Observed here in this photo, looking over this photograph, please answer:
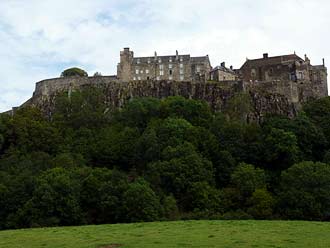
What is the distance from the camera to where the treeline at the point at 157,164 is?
5216cm

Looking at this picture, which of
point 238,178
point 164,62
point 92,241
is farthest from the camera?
point 164,62

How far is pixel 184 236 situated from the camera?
29.2 m

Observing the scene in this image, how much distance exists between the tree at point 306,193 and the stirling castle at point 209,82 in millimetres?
31701

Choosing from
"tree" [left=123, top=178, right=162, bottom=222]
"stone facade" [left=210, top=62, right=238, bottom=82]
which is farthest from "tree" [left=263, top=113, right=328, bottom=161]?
"tree" [left=123, top=178, right=162, bottom=222]

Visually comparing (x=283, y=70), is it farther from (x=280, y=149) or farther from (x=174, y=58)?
(x=280, y=149)

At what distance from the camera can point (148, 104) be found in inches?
3418

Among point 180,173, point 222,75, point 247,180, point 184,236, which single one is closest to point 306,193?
point 247,180

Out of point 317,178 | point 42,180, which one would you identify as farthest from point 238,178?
point 42,180

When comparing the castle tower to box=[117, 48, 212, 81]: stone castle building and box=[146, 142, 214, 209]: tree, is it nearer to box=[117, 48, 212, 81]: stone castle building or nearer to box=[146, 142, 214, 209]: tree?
box=[117, 48, 212, 81]: stone castle building

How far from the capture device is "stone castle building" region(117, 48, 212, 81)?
109750 millimetres

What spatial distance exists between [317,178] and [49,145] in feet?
136

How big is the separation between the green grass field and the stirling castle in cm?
5639

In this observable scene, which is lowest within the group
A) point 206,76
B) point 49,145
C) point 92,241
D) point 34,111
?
point 92,241

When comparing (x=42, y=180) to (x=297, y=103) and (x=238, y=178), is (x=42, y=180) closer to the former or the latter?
(x=238, y=178)
